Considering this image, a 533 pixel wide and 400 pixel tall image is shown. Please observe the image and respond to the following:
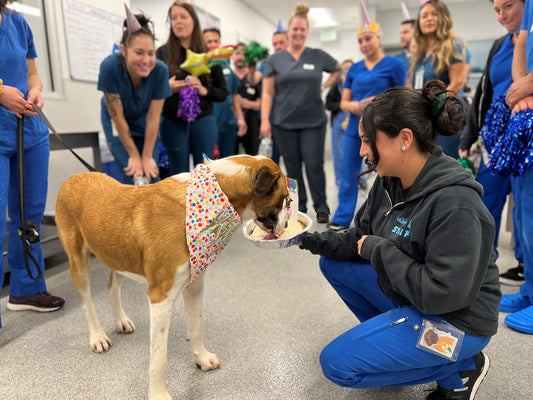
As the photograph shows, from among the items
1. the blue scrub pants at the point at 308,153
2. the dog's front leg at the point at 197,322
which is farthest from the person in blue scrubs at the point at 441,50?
the dog's front leg at the point at 197,322

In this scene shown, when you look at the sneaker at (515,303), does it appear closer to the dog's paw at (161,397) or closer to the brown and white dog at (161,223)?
the brown and white dog at (161,223)

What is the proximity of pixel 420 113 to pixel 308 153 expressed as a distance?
8.91ft

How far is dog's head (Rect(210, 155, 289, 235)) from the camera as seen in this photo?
1354 mm

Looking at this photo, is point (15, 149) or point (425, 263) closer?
point (425, 263)

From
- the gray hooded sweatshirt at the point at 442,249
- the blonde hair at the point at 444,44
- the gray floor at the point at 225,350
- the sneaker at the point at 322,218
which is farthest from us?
the sneaker at the point at 322,218

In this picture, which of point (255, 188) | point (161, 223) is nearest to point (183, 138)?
point (161, 223)

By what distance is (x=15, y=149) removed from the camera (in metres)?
2.05

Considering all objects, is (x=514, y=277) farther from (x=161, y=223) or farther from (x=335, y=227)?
(x=161, y=223)

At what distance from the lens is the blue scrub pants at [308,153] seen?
13.0 feet

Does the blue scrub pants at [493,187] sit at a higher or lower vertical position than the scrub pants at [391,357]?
higher

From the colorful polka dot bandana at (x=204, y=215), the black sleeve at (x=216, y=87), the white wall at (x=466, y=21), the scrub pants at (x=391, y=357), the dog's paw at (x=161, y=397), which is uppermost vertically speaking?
the white wall at (x=466, y=21)

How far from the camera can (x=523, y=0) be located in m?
2.09

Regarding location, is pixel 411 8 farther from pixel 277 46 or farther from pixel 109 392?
pixel 109 392

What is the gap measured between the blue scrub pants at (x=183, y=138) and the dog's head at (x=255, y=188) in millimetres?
1883
